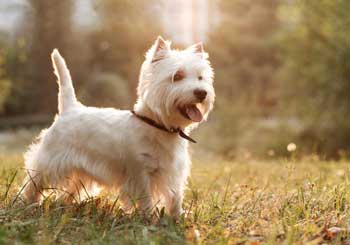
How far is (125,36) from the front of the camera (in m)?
27.1

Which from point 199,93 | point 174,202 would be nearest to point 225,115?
point 174,202

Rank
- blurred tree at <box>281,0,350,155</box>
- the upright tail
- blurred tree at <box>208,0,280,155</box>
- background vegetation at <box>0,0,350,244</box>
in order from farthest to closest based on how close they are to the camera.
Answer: blurred tree at <box>208,0,280,155</box>
blurred tree at <box>281,0,350,155</box>
the upright tail
background vegetation at <box>0,0,350,244</box>

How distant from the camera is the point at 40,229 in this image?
306 cm

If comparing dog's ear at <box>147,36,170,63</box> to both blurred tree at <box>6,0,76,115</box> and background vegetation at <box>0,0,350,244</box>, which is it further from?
blurred tree at <box>6,0,76,115</box>

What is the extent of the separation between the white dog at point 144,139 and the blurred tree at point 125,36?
23.0m

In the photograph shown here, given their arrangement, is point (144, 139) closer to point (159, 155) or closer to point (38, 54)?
point (159, 155)

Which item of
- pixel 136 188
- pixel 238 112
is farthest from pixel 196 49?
pixel 238 112

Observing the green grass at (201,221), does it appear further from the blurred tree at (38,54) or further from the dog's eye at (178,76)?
the blurred tree at (38,54)

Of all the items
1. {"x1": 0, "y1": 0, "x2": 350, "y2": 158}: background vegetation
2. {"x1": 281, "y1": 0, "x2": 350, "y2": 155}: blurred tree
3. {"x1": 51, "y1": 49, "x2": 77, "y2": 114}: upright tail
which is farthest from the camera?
{"x1": 0, "y1": 0, "x2": 350, "y2": 158}: background vegetation

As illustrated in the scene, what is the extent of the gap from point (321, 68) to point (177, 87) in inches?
473

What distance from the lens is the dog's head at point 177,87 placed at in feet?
12.1

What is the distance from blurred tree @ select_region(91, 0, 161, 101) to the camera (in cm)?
2683

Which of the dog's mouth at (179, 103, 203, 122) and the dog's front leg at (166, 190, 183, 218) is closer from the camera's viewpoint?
the dog's mouth at (179, 103, 203, 122)

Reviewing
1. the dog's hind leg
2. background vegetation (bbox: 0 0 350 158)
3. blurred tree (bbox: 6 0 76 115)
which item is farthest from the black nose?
blurred tree (bbox: 6 0 76 115)
